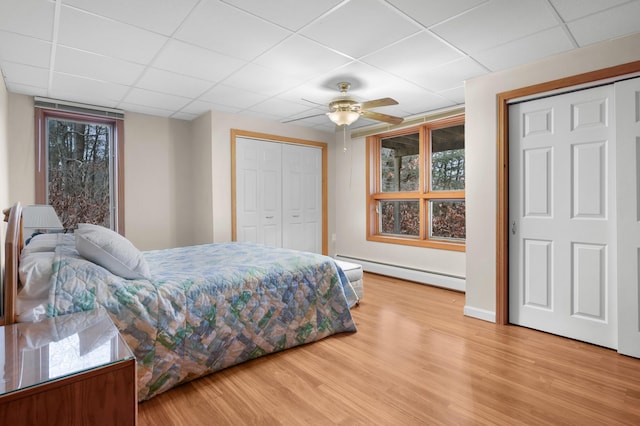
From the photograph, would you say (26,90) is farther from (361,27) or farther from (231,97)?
(361,27)

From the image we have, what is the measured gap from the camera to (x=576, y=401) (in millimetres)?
1878

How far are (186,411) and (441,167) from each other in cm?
397

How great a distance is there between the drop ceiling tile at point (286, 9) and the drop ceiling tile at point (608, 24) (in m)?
1.69

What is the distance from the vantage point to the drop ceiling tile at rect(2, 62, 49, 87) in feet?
9.48

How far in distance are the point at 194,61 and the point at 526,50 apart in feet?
8.86

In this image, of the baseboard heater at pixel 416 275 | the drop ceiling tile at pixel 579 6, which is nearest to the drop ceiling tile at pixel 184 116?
the baseboard heater at pixel 416 275

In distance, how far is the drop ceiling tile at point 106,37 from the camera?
2.19 meters

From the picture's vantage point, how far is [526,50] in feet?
8.71

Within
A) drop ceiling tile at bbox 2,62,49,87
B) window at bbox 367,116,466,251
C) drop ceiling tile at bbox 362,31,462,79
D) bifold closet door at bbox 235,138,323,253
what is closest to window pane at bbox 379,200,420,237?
window at bbox 367,116,466,251

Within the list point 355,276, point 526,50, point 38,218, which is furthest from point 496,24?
point 38,218

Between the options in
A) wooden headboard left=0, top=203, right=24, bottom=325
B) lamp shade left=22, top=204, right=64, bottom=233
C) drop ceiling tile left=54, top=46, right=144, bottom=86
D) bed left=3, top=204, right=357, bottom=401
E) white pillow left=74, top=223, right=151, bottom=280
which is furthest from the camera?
lamp shade left=22, top=204, right=64, bottom=233

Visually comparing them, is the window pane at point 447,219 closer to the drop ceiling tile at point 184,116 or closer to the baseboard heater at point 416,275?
the baseboard heater at point 416,275

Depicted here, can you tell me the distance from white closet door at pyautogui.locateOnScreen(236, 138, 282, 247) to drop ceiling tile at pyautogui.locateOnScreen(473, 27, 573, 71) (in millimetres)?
3047

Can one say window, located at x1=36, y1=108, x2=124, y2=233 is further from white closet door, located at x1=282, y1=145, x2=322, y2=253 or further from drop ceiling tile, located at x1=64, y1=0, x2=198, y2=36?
drop ceiling tile, located at x1=64, y1=0, x2=198, y2=36
